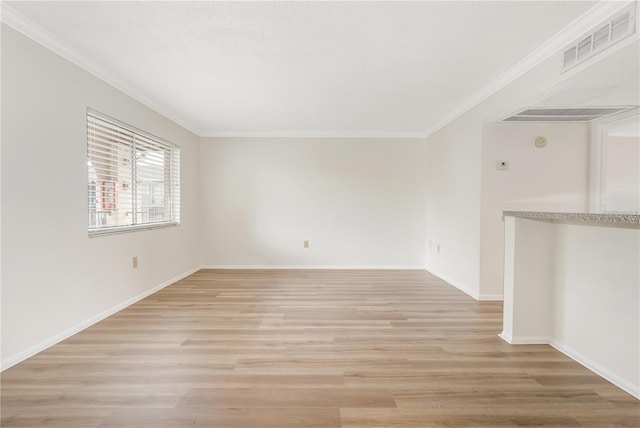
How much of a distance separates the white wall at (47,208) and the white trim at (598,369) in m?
3.79

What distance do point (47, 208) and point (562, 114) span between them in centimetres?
468

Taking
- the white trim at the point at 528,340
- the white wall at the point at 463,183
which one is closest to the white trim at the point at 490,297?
the white wall at the point at 463,183

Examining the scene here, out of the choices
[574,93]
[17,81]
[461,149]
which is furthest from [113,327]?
[574,93]

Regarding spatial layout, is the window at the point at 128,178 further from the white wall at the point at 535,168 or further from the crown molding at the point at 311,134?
the white wall at the point at 535,168

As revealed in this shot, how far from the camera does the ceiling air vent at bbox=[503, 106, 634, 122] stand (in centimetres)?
266

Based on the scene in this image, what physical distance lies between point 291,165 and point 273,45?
2666mm

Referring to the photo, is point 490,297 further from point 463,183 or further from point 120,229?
point 120,229

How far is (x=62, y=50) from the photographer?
2.16 meters


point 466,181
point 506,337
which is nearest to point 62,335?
point 506,337

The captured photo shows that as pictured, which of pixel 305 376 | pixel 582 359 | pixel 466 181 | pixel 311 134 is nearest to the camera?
pixel 305 376

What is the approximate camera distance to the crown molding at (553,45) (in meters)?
1.73

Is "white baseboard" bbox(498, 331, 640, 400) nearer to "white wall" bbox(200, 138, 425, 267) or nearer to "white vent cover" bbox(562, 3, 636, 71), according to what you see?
"white vent cover" bbox(562, 3, 636, 71)

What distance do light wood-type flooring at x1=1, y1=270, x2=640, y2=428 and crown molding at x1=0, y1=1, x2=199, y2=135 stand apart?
7.45 ft

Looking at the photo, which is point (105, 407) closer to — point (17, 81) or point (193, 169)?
point (17, 81)
